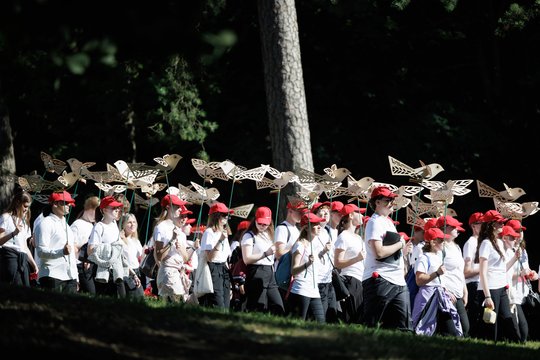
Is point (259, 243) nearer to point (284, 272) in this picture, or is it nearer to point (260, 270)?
point (260, 270)

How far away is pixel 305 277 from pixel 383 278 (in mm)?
1086

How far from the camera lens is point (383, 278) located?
11.4 metres

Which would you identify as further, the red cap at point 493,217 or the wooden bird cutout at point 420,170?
the red cap at point 493,217

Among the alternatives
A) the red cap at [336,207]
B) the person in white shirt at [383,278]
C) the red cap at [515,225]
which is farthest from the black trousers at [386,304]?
the red cap at [515,225]

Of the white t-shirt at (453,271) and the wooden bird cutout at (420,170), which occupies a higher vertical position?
the wooden bird cutout at (420,170)

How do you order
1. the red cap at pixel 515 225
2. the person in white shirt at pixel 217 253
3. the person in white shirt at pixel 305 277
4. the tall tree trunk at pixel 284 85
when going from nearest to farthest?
the person in white shirt at pixel 305 277 < the person in white shirt at pixel 217 253 < the red cap at pixel 515 225 < the tall tree trunk at pixel 284 85

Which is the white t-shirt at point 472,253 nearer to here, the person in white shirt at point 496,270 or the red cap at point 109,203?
the person in white shirt at point 496,270

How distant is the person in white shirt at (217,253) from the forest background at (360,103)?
8402mm

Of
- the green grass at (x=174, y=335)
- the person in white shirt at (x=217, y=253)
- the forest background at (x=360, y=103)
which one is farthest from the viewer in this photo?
the forest background at (x=360, y=103)

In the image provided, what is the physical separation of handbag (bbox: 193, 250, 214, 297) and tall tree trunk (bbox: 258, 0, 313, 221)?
261 cm

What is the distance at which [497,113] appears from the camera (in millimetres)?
23938

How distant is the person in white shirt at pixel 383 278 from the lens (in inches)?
447

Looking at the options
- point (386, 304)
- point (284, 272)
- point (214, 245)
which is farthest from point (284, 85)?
point (386, 304)

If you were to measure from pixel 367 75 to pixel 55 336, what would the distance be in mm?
18026
